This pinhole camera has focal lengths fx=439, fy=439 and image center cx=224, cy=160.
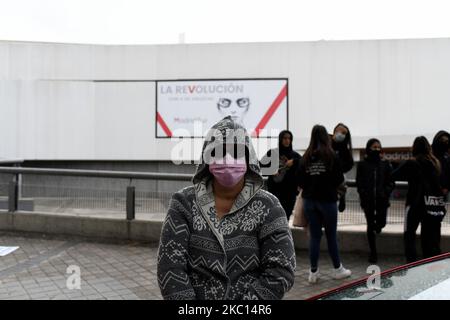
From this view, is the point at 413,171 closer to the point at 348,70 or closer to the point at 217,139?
the point at 217,139

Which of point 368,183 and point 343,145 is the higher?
point 343,145

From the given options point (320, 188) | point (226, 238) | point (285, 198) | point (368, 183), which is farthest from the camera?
point (285, 198)

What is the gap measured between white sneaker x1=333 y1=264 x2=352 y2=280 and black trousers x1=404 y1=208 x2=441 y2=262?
0.92 metres

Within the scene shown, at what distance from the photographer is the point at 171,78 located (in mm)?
17422

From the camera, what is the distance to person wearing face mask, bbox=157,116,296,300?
2.20 meters

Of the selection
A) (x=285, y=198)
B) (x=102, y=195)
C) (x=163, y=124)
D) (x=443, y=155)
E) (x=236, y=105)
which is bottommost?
(x=102, y=195)

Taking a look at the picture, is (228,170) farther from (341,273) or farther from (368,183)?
(368,183)

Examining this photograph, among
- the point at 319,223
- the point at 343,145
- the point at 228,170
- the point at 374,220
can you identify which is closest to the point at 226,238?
the point at 228,170

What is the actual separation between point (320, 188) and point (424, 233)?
160 centimetres

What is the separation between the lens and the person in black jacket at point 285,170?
6312 millimetres

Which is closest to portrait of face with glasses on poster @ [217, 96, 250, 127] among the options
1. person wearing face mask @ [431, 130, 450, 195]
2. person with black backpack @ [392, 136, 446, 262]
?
person wearing face mask @ [431, 130, 450, 195]

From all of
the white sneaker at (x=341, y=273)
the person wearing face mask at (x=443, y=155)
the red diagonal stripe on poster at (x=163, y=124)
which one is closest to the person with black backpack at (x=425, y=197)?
the person wearing face mask at (x=443, y=155)

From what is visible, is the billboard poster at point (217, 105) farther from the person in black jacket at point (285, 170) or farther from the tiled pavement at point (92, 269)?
the person in black jacket at point (285, 170)
